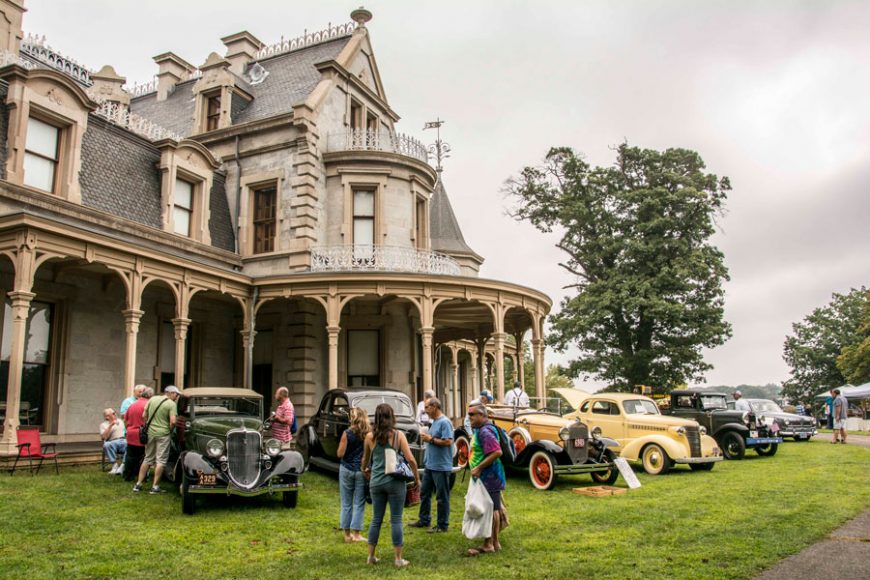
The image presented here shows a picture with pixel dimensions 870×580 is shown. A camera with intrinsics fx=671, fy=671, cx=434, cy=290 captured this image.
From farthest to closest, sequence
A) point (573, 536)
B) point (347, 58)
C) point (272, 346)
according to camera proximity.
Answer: point (347, 58)
point (272, 346)
point (573, 536)

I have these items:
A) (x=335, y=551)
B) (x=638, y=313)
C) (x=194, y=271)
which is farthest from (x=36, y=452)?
(x=638, y=313)

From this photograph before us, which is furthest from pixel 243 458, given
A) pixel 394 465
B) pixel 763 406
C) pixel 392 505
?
pixel 763 406

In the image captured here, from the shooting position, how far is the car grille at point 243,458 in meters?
9.53

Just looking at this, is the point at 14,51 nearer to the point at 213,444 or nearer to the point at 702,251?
the point at 213,444

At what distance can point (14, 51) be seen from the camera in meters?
18.0

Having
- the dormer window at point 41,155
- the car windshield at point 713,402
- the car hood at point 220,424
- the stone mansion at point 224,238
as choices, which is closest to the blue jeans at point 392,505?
the car hood at point 220,424

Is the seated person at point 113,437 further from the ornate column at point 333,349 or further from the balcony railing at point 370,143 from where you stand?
the balcony railing at point 370,143

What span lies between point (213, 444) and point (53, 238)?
614cm

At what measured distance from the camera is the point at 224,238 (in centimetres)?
2117

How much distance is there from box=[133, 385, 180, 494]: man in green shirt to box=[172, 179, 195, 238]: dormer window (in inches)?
373

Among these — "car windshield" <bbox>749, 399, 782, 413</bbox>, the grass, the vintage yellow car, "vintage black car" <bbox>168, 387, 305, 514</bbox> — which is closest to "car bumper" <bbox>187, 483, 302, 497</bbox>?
"vintage black car" <bbox>168, 387, 305, 514</bbox>

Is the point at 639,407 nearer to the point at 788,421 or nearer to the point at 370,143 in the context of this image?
the point at 788,421

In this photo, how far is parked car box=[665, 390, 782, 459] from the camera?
17391mm

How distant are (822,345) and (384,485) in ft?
192
